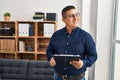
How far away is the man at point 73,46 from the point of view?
2211 mm

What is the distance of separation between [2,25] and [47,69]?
1.53 m

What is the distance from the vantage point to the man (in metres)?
2.21

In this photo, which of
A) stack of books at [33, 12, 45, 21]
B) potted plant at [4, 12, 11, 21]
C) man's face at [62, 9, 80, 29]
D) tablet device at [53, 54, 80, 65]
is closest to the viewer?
tablet device at [53, 54, 80, 65]

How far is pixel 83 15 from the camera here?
15.4ft

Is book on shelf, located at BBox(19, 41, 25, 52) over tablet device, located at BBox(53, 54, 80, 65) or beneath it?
beneath

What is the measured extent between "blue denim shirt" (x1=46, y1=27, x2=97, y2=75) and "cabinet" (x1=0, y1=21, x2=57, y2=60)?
2380 mm

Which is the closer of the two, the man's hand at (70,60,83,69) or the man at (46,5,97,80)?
the man's hand at (70,60,83,69)

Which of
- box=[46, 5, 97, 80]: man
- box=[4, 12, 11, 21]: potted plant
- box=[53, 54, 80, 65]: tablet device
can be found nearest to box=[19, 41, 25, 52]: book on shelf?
box=[4, 12, 11, 21]: potted plant

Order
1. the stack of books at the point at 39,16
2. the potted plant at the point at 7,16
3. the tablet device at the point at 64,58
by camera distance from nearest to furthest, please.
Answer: the tablet device at the point at 64,58, the stack of books at the point at 39,16, the potted plant at the point at 7,16

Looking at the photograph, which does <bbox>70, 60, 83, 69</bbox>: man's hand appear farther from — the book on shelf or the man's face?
the book on shelf

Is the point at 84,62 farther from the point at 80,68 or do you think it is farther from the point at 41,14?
the point at 41,14

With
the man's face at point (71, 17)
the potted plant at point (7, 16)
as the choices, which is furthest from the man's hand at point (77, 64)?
the potted plant at point (7, 16)

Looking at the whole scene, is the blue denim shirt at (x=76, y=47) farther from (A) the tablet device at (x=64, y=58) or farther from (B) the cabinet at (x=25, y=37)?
(B) the cabinet at (x=25, y=37)

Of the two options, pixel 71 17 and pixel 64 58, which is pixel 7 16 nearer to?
pixel 71 17
